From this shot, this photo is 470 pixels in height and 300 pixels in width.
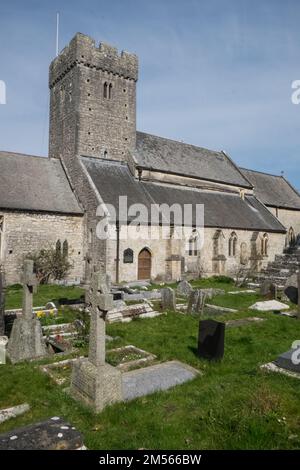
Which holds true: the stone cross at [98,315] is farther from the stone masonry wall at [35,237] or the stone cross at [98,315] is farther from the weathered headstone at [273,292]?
the stone masonry wall at [35,237]

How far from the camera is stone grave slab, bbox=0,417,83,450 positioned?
153 inches

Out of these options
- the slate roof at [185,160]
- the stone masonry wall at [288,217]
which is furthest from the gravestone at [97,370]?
the stone masonry wall at [288,217]

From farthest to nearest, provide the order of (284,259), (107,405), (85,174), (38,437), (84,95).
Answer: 1. (284,259)
2. (84,95)
3. (85,174)
4. (107,405)
5. (38,437)

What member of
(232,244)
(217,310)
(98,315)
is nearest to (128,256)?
(217,310)

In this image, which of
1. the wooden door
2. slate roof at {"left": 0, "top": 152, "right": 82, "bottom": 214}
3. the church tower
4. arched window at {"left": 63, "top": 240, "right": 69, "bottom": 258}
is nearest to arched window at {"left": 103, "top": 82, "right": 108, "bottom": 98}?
the church tower

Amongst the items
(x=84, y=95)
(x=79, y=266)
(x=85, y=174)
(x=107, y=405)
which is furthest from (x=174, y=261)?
(x=107, y=405)

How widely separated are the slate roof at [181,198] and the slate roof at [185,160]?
142 centimetres

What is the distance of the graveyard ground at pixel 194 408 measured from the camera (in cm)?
473

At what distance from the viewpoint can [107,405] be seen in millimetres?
5660

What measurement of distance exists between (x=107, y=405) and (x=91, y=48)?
26.7m

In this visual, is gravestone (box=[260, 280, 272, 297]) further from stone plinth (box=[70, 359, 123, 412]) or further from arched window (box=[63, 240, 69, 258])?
arched window (box=[63, 240, 69, 258])

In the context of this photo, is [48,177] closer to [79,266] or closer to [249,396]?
[79,266]

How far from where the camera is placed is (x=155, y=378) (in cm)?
679

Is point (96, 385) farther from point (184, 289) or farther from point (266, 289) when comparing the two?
point (266, 289)
